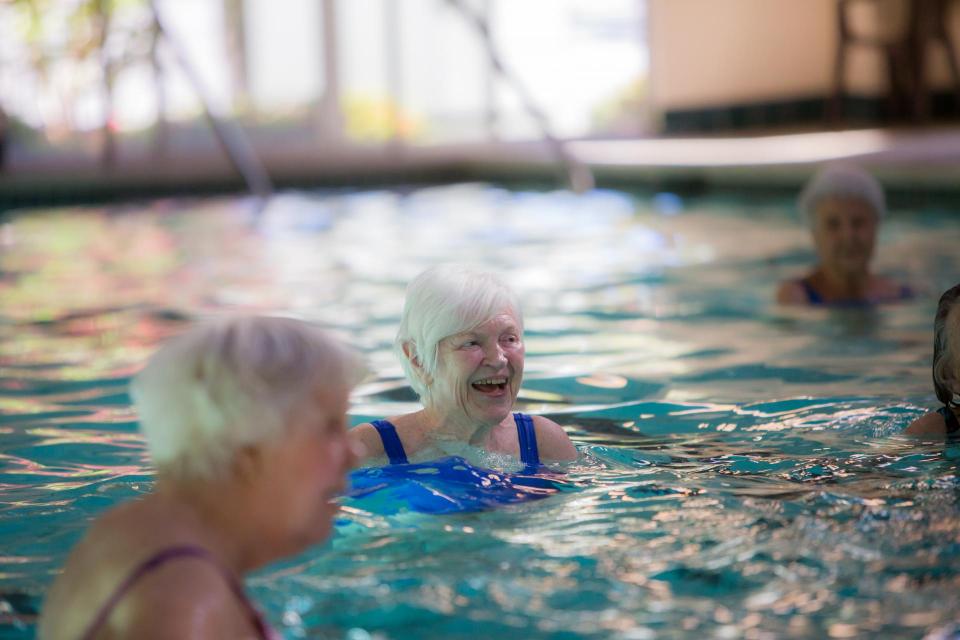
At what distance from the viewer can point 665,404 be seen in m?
4.49

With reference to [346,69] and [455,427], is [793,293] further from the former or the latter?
[346,69]

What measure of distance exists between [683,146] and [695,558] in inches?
522

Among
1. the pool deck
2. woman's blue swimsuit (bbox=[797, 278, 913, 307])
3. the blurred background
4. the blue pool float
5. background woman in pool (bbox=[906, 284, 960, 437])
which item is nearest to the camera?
the blue pool float

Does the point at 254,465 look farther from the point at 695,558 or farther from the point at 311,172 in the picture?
the point at 311,172

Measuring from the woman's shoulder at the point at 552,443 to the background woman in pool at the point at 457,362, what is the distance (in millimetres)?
76

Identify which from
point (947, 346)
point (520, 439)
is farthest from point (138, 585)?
point (947, 346)

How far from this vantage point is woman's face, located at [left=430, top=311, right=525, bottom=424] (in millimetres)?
3207

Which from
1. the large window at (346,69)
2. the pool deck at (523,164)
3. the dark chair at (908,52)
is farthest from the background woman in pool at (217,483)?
the dark chair at (908,52)

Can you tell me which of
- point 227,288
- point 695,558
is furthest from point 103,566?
point 227,288

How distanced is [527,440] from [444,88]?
1719cm

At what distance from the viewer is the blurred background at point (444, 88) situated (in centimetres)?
1434

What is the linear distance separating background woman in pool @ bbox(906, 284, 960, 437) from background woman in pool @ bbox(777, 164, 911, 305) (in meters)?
2.33

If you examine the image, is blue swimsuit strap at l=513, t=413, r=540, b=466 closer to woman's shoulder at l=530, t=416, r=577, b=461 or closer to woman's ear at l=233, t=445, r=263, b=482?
woman's shoulder at l=530, t=416, r=577, b=461

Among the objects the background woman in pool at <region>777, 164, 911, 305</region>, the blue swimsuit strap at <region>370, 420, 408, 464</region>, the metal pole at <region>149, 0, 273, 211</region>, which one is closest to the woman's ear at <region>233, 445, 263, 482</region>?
the blue swimsuit strap at <region>370, 420, 408, 464</region>
